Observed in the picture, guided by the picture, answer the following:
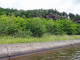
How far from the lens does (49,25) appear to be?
36.7 meters

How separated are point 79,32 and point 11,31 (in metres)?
38.3

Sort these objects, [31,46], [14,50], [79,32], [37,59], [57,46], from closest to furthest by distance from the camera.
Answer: [37,59] < [14,50] < [31,46] < [57,46] < [79,32]

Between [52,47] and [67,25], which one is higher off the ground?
[67,25]

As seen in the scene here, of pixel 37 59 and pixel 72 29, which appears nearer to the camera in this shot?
pixel 37 59

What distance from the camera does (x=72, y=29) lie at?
125 feet

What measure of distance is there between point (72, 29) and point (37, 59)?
32.3 m

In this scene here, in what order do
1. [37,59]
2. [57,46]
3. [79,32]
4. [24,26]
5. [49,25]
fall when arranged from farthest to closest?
[79,32], [49,25], [24,26], [57,46], [37,59]

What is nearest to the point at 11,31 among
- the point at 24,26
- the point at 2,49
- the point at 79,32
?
the point at 24,26

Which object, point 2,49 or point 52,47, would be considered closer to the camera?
point 2,49

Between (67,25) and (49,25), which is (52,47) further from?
(67,25)

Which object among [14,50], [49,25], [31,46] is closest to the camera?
[14,50]

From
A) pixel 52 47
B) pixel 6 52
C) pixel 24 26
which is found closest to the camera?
pixel 6 52

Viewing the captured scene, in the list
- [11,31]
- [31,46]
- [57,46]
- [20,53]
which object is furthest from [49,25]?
[20,53]

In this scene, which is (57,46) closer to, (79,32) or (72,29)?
(72,29)
